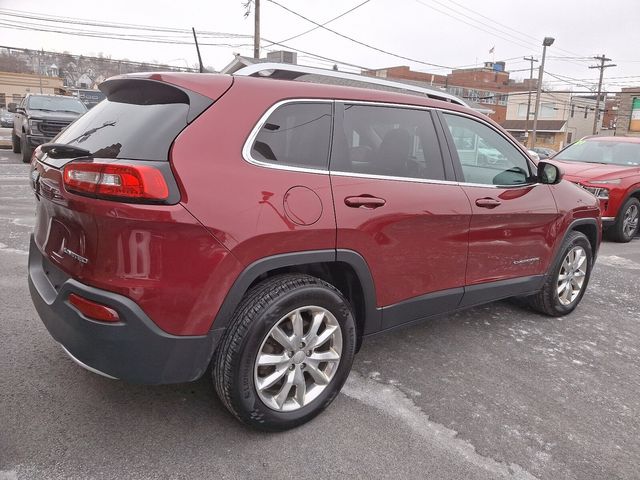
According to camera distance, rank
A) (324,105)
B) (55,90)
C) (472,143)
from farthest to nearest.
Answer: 1. (55,90)
2. (472,143)
3. (324,105)

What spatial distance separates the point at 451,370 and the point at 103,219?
7.74 ft

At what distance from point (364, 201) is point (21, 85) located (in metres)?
79.1

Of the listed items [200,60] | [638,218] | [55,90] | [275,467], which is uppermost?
[55,90]

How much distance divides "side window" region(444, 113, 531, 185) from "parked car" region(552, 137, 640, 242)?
4461 millimetres

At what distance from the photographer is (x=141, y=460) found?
2.30 meters

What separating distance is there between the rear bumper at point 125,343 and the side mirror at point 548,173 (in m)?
2.81

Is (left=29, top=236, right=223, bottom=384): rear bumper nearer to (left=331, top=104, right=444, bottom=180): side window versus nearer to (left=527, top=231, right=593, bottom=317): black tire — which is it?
(left=331, top=104, right=444, bottom=180): side window

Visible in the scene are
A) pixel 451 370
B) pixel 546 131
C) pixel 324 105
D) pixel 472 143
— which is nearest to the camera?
pixel 324 105

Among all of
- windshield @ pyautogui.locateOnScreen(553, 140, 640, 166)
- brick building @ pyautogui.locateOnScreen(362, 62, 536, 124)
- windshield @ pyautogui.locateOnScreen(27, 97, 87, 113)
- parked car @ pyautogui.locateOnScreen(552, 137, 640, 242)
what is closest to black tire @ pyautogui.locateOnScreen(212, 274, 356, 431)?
parked car @ pyautogui.locateOnScreen(552, 137, 640, 242)

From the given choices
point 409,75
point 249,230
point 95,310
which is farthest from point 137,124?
point 409,75

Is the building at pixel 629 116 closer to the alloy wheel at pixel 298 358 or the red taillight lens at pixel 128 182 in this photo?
the alloy wheel at pixel 298 358

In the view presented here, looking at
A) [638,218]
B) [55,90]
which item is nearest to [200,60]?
[638,218]

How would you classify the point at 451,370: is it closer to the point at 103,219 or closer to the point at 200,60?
the point at 103,219

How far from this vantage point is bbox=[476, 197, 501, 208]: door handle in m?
3.33
